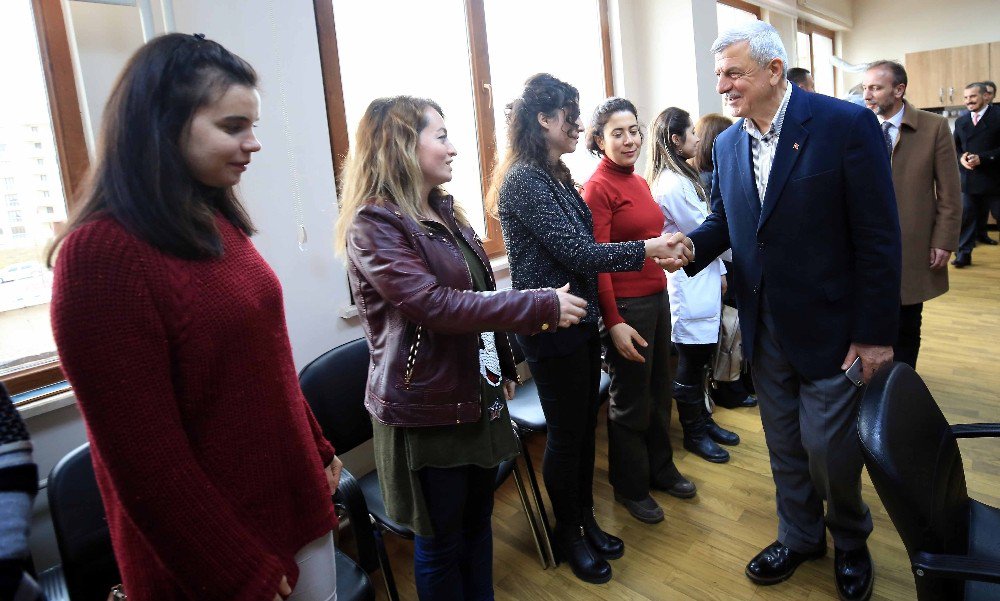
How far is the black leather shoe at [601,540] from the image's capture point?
203cm

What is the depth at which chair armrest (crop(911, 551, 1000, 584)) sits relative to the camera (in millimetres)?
979

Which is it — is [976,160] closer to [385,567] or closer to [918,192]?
[918,192]

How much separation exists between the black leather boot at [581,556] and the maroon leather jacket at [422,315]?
34.7 inches

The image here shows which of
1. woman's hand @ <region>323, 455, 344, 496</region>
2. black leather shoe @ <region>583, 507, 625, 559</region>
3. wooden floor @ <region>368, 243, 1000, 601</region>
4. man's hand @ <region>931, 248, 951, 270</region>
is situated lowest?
wooden floor @ <region>368, 243, 1000, 601</region>

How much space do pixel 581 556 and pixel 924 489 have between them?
1138mm

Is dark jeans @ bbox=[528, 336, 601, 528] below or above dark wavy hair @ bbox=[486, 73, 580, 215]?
below

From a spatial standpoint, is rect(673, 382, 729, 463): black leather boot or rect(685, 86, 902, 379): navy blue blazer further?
rect(673, 382, 729, 463): black leather boot

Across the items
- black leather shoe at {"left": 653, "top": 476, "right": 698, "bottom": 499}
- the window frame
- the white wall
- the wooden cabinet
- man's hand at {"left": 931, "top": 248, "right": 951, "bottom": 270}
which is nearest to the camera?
black leather shoe at {"left": 653, "top": 476, "right": 698, "bottom": 499}

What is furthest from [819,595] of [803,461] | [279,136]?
[279,136]

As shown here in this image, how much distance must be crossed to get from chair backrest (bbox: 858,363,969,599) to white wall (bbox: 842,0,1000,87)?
8658mm

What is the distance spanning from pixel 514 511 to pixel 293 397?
1620 mm

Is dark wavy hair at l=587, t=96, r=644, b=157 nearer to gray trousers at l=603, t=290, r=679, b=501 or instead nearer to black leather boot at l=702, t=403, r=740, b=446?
gray trousers at l=603, t=290, r=679, b=501

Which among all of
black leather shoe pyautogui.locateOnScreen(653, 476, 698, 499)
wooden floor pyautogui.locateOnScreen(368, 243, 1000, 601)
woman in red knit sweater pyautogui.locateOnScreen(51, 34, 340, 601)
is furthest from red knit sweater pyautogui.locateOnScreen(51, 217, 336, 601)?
black leather shoe pyautogui.locateOnScreen(653, 476, 698, 499)

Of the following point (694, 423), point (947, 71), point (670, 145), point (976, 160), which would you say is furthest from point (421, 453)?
point (947, 71)
